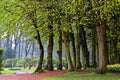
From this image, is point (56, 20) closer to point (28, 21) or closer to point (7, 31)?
point (28, 21)

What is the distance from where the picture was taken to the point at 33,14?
2592cm

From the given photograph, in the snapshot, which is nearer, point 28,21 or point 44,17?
point 44,17

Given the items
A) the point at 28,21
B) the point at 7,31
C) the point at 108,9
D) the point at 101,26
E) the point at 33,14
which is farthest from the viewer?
the point at 7,31

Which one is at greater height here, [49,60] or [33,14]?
[33,14]

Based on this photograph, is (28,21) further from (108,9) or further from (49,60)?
(108,9)

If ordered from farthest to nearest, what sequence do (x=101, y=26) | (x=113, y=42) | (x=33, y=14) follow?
(x=113, y=42)
(x=33, y=14)
(x=101, y=26)

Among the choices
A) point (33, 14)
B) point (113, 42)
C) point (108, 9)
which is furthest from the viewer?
point (113, 42)

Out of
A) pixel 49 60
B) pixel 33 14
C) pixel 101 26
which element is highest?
pixel 33 14

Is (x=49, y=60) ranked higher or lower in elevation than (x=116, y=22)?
lower

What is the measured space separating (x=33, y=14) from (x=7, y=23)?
4.47 m

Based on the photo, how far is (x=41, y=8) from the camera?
2441 centimetres

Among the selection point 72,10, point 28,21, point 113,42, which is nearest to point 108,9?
point 72,10

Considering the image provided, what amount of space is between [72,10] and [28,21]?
26.0 feet

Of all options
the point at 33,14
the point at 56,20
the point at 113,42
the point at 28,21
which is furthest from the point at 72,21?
the point at 113,42
